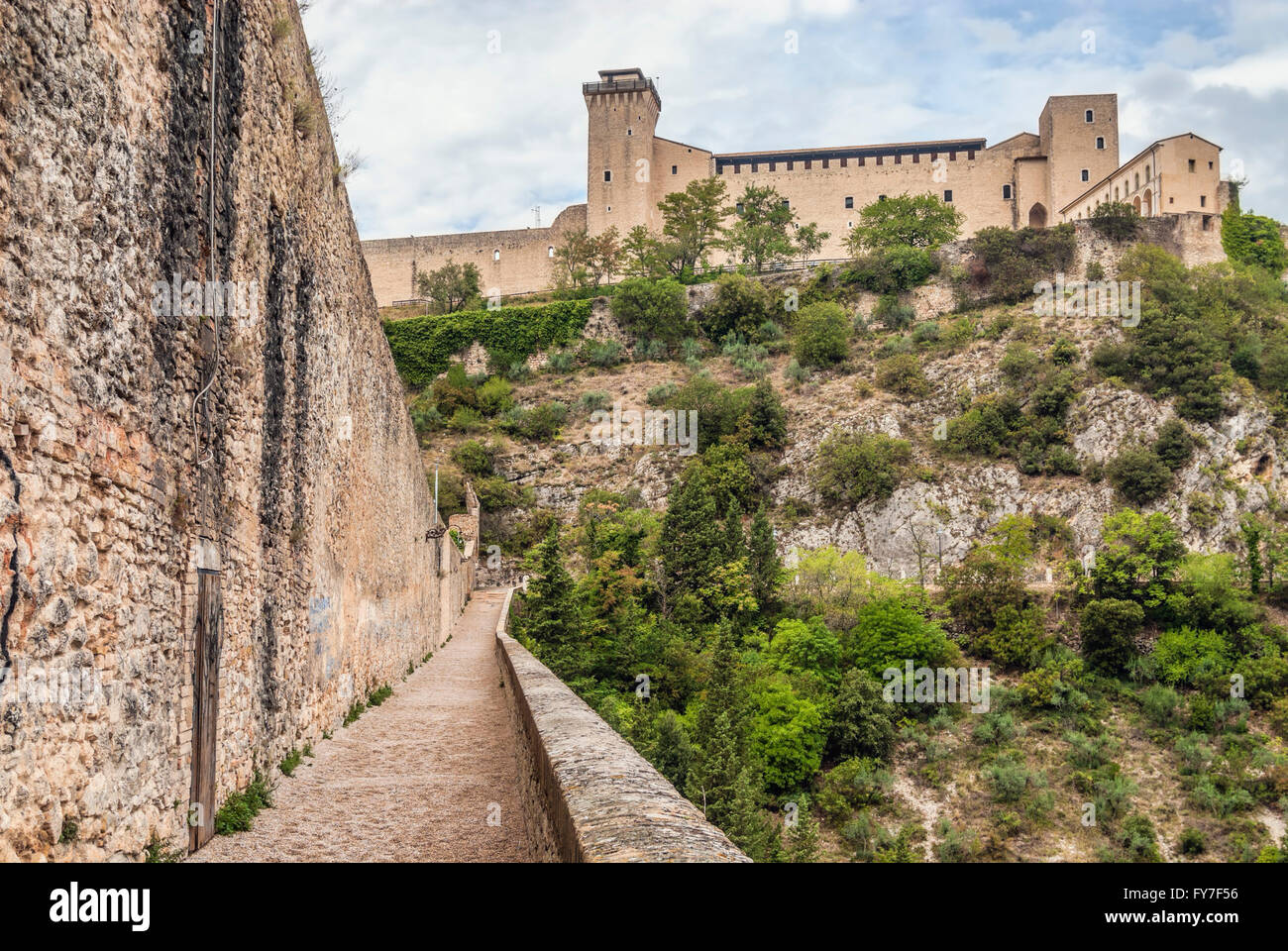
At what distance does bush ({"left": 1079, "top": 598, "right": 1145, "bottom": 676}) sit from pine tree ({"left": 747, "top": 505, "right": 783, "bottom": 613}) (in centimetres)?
935

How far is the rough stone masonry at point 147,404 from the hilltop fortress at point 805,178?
174 feet

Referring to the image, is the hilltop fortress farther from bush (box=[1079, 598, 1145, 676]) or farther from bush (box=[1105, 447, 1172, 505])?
bush (box=[1079, 598, 1145, 676])

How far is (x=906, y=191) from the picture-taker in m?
60.8

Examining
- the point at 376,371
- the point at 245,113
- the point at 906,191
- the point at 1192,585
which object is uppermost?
the point at 906,191

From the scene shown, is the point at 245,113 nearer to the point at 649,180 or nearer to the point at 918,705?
the point at 918,705

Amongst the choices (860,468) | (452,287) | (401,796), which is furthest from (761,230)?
(401,796)

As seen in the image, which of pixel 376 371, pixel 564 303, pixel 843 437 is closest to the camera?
pixel 376 371

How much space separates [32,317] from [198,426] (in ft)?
5.79

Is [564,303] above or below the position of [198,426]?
above

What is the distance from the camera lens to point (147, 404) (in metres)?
4.15

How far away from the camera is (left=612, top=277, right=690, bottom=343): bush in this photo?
161ft

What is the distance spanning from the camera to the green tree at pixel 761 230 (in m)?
54.3

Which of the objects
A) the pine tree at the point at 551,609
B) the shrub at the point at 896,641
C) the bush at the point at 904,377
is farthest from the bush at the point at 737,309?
the pine tree at the point at 551,609
